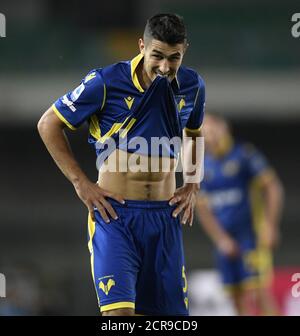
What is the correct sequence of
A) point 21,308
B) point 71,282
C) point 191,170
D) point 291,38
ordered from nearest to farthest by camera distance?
point 191,170 < point 21,308 < point 71,282 < point 291,38

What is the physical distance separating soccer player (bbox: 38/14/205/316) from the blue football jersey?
16.4 feet

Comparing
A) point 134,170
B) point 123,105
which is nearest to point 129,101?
point 123,105

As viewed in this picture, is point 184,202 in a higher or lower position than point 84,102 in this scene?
lower

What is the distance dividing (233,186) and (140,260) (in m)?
5.28

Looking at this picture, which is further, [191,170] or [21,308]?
[21,308]

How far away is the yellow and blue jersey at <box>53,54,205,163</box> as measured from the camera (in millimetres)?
5266

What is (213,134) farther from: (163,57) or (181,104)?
(163,57)

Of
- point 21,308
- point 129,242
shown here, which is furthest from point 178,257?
point 21,308

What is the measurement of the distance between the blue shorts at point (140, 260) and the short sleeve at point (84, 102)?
1.66 feet

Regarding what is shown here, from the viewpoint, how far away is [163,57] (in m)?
5.12

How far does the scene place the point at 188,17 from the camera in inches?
612
